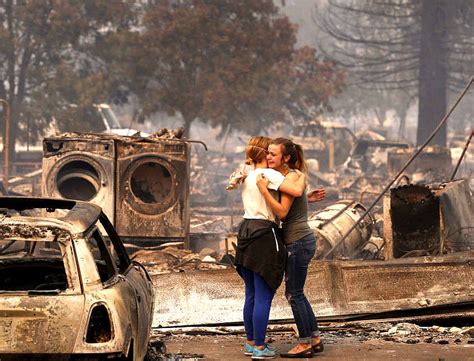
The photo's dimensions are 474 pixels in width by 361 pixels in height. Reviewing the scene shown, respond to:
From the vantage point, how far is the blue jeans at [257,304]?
8.00m

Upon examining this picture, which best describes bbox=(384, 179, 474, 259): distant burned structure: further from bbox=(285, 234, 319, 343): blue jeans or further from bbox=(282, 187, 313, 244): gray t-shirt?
bbox=(282, 187, 313, 244): gray t-shirt

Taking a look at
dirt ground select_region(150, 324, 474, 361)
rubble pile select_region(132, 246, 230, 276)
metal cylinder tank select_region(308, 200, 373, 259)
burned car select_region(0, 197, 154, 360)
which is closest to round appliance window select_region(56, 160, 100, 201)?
rubble pile select_region(132, 246, 230, 276)

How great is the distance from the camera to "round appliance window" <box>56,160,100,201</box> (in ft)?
56.4

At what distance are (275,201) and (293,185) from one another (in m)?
0.18

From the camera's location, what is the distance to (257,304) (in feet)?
26.3

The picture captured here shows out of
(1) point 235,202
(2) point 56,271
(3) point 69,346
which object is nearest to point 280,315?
(2) point 56,271

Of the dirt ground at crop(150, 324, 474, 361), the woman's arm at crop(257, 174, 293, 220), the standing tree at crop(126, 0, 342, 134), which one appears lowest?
the dirt ground at crop(150, 324, 474, 361)

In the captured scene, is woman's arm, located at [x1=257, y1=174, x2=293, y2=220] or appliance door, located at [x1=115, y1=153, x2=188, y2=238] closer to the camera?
woman's arm, located at [x1=257, y1=174, x2=293, y2=220]

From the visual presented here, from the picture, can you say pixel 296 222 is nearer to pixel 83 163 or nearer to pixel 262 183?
pixel 262 183

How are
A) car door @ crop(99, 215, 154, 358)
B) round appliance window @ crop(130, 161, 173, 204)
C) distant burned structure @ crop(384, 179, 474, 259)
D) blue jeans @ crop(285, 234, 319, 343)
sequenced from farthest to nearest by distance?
round appliance window @ crop(130, 161, 173, 204) → distant burned structure @ crop(384, 179, 474, 259) → blue jeans @ crop(285, 234, 319, 343) → car door @ crop(99, 215, 154, 358)

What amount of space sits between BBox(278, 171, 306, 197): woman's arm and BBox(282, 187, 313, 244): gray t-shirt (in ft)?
0.48

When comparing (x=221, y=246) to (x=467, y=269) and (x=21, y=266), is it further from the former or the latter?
(x=21, y=266)

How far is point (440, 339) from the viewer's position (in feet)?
30.3

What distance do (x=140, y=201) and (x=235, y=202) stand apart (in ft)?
48.7
